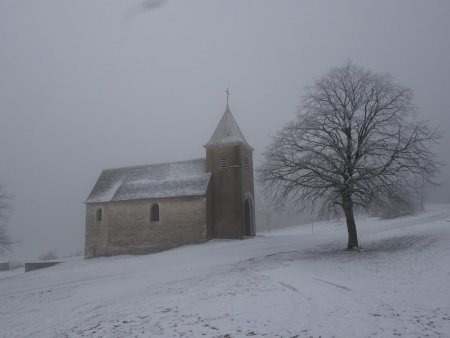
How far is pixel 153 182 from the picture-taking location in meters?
35.9

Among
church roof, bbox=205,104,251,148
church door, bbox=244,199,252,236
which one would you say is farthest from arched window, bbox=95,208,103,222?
church door, bbox=244,199,252,236

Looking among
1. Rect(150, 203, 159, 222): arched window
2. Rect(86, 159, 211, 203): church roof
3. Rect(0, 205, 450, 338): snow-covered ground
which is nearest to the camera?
Rect(0, 205, 450, 338): snow-covered ground

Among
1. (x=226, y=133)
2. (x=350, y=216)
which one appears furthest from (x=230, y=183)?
(x=350, y=216)

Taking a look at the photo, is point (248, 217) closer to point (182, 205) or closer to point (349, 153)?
point (182, 205)

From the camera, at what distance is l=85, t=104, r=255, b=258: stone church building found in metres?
31.8

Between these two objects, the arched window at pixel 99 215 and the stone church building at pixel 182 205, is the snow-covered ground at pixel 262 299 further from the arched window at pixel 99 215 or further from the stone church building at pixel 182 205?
the arched window at pixel 99 215

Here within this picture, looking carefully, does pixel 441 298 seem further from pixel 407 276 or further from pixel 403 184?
pixel 403 184

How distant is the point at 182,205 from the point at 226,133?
8.48 m

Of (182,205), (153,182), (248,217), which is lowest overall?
(248,217)

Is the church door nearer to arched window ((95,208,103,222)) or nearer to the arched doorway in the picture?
the arched doorway

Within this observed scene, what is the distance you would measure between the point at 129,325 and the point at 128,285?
6.87 metres

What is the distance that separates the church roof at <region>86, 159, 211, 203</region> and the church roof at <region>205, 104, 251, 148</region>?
2.65m

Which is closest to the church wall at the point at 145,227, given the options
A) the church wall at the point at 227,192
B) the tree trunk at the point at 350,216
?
the church wall at the point at 227,192

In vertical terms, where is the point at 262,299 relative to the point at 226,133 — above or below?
below
